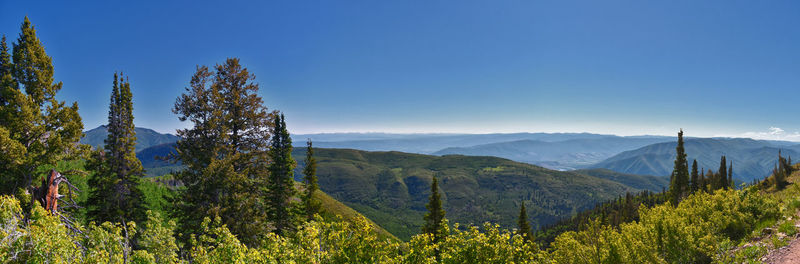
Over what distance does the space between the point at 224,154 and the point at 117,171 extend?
1706cm

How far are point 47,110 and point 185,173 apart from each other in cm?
1034

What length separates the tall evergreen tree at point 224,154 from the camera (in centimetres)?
2297

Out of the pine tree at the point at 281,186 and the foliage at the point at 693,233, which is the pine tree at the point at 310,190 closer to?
the pine tree at the point at 281,186

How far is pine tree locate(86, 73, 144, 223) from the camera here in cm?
3025

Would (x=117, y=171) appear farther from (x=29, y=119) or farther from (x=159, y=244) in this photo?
(x=159, y=244)

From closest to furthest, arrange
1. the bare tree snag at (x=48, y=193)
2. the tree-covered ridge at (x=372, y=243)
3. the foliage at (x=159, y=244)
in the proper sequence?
the tree-covered ridge at (x=372, y=243)
the foliage at (x=159, y=244)
the bare tree snag at (x=48, y=193)

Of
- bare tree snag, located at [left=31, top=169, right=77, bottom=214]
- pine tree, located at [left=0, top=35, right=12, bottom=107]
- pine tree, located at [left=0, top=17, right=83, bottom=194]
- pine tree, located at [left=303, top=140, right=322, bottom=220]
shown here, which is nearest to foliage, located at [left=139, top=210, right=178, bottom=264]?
bare tree snag, located at [left=31, top=169, right=77, bottom=214]

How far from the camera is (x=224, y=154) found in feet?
78.8

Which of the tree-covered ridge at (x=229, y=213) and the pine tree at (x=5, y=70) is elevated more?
the pine tree at (x=5, y=70)

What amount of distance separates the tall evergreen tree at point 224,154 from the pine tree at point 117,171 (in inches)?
446

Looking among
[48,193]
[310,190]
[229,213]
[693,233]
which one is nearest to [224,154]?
[229,213]

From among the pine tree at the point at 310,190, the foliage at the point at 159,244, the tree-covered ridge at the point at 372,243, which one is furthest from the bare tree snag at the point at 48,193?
the pine tree at the point at 310,190

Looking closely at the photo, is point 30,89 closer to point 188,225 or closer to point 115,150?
point 115,150

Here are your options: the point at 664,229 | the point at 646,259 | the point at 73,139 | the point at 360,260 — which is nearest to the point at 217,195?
the point at 73,139
